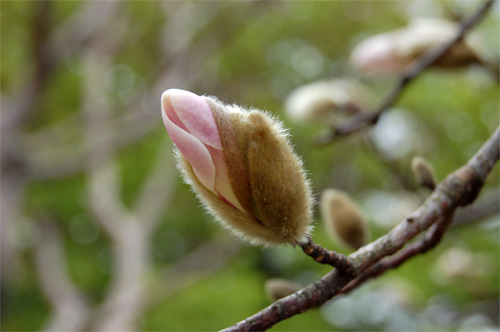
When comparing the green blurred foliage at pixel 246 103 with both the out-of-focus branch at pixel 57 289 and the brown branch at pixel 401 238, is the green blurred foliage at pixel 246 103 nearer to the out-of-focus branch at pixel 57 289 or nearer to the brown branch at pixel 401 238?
the out-of-focus branch at pixel 57 289

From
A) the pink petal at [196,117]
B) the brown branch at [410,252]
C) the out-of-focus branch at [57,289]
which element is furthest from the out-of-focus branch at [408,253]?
the out-of-focus branch at [57,289]

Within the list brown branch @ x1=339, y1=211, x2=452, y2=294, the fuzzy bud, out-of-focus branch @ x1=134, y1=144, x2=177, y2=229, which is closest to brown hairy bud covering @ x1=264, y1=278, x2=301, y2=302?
brown branch @ x1=339, y1=211, x2=452, y2=294

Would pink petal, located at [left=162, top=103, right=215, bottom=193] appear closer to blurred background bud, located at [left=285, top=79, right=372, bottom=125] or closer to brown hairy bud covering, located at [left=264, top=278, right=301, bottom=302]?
brown hairy bud covering, located at [left=264, top=278, right=301, bottom=302]

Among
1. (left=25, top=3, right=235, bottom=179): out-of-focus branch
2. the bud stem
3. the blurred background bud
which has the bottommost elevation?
the bud stem

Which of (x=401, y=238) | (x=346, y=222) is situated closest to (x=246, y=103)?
(x=346, y=222)

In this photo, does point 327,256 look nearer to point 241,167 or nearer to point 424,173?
point 241,167

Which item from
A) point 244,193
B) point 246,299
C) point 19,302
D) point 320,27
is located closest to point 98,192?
point 246,299

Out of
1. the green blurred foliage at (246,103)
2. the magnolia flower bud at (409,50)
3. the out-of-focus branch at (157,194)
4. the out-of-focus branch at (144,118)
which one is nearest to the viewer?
the magnolia flower bud at (409,50)
